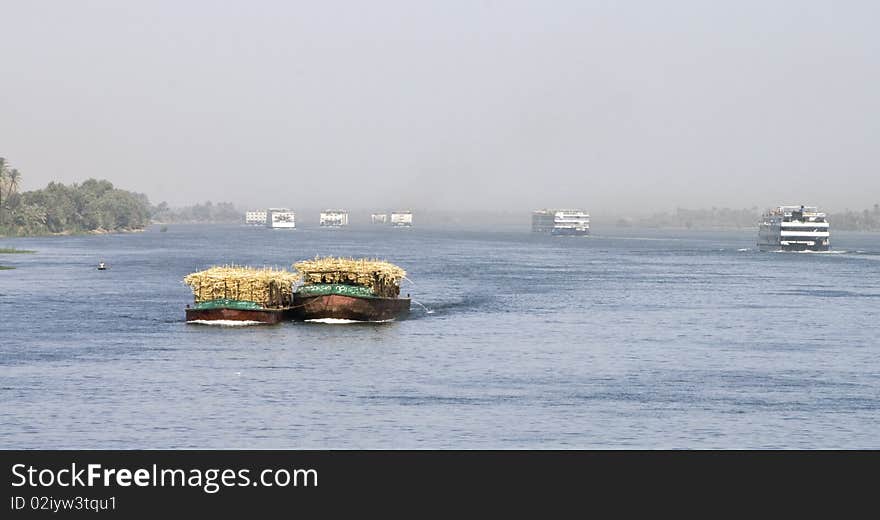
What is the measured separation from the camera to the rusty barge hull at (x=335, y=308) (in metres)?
102

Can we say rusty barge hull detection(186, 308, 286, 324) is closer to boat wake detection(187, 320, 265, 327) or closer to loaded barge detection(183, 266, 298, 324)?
loaded barge detection(183, 266, 298, 324)

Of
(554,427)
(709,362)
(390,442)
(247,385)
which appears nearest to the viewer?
(390,442)

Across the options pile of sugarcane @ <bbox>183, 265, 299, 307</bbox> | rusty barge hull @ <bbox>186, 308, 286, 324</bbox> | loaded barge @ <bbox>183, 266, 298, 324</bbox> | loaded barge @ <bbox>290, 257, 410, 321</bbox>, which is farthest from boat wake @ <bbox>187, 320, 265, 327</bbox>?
loaded barge @ <bbox>290, 257, 410, 321</bbox>

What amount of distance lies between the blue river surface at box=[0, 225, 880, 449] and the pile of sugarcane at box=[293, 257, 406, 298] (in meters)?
3.88

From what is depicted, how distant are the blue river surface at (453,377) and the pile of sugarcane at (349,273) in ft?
12.7

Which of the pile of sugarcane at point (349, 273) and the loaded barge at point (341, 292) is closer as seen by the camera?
the loaded barge at point (341, 292)

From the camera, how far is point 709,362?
82375 millimetres

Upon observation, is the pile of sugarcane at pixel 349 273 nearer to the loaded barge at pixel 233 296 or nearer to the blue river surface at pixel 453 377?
the loaded barge at pixel 233 296

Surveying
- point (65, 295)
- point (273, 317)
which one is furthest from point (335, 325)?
point (65, 295)

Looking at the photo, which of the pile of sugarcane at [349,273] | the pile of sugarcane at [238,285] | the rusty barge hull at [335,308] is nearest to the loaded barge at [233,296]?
the pile of sugarcane at [238,285]

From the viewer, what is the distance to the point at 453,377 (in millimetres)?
73375

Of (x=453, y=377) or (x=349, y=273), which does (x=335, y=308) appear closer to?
(x=349, y=273)

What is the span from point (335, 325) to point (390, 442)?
1921 inches
